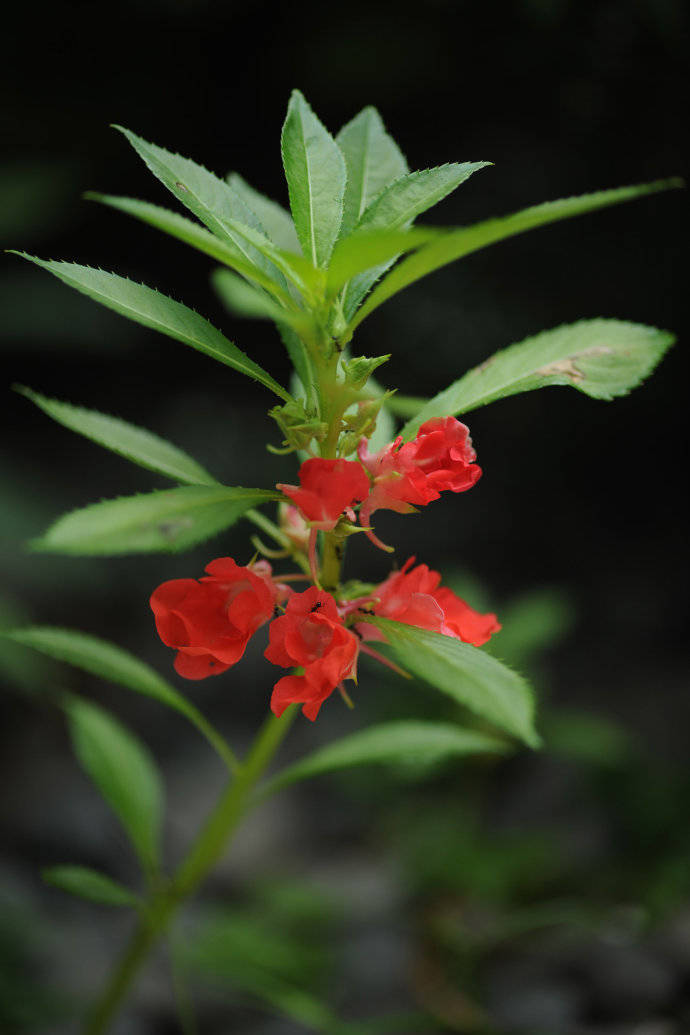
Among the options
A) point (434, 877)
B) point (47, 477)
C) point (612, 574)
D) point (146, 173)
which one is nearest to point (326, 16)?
point (146, 173)

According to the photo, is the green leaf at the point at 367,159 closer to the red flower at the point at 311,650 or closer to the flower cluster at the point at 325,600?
the flower cluster at the point at 325,600

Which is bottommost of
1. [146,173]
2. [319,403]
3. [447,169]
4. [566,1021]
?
[566,1021]

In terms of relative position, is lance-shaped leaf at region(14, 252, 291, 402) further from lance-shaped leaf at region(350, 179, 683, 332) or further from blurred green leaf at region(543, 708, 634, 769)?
blurred green leaf at region(543, 708, 634, 769)

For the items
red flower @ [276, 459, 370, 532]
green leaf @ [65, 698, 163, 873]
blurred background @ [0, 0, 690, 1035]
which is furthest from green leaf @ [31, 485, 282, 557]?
blurred background @ [0, 0, 690, 1035]

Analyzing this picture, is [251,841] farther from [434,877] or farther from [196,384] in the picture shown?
[196,384]

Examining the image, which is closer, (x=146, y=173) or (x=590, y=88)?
(x=590, y=88)

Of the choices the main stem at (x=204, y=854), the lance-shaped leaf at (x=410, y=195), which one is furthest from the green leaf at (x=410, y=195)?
the main stem at (x=204, y=854)
